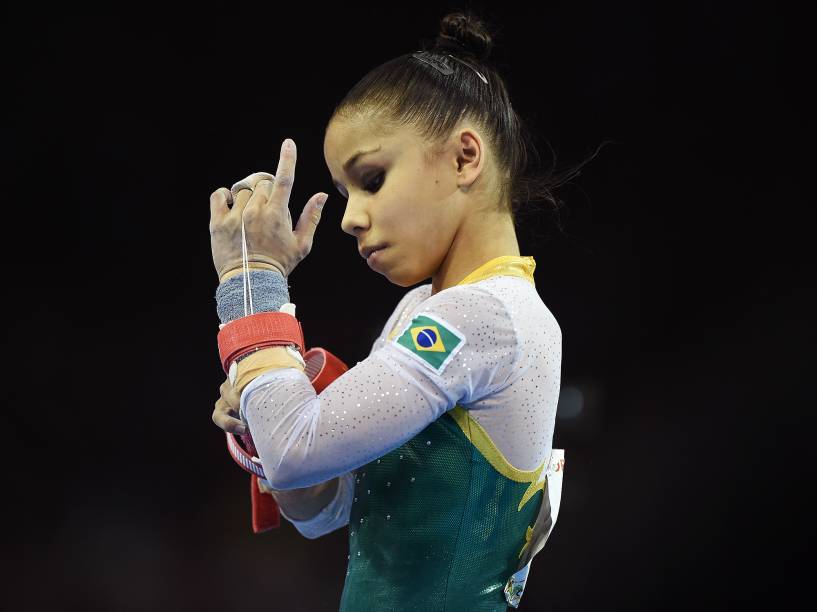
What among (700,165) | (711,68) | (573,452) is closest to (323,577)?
(573,452)

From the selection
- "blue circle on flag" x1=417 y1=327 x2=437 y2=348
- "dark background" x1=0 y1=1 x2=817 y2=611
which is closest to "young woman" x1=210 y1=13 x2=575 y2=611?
"blue circle on flag" x1=417 y1=327 x2=437 y2=348

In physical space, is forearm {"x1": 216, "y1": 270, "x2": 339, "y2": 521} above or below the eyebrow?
below

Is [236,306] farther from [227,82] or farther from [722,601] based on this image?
[722,601]

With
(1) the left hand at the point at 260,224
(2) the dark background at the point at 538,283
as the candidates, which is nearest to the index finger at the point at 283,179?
(1) the left hand at the point at 260,224

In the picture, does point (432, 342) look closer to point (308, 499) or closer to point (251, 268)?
point (251, 268)

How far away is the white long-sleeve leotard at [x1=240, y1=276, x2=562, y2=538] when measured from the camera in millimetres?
747

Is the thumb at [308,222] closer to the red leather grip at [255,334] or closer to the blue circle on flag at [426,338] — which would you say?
the red leather grip at [255,334]

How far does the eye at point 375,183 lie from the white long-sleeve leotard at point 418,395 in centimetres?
17

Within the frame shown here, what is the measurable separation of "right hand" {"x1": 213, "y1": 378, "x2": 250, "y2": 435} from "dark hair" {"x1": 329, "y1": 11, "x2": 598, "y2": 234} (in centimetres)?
35

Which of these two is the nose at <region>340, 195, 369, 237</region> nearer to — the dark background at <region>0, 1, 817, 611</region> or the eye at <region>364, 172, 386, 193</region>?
the eye at <region>364, 172, 386, 193</region>

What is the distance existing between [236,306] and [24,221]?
130 centimetres

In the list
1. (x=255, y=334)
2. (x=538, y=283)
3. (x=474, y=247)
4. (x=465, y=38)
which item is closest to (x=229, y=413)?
(x=255, y=334)

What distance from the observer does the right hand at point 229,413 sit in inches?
34.4

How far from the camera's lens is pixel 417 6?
6.33 ft
